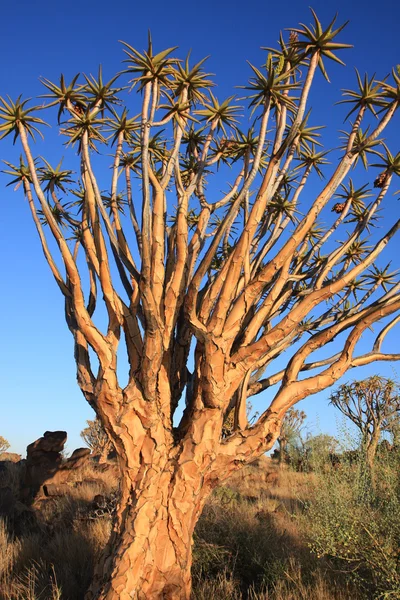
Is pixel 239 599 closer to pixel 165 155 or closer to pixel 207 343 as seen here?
pixel 207 343

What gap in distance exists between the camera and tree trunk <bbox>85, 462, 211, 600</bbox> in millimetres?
5238

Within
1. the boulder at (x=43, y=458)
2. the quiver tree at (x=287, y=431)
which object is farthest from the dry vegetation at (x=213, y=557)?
the quiver tree at (x=287, y=431)

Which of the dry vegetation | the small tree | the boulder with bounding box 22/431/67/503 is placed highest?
the small tree

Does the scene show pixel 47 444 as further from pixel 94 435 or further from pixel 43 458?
pixel 94 435

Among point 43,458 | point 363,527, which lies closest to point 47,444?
point 43,458

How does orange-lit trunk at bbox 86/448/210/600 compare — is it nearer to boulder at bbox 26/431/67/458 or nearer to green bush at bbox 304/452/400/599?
green bush at bbox 304/452/400/599

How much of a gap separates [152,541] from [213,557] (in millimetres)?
2063

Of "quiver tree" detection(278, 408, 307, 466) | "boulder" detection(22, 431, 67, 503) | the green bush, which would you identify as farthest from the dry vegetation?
"quiver tree" detection(278, 408, 307, 466)

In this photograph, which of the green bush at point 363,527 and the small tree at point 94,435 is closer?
the green bush at point 363,527

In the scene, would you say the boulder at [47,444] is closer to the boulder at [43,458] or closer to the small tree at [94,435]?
the boulder at [43,458]

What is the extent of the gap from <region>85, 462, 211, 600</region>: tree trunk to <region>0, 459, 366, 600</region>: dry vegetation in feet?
1.83

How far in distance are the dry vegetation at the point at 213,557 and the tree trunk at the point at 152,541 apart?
1.83 feet

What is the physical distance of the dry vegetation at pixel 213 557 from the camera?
600 cm

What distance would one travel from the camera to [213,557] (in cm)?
711
